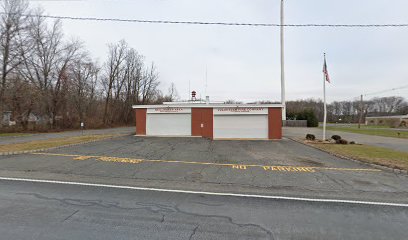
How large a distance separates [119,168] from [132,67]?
4823 cm

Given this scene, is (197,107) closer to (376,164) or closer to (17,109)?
(376,164)

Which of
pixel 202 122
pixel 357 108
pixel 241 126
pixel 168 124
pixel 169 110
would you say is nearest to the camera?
pixel 241 126

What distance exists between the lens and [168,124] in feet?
76.8

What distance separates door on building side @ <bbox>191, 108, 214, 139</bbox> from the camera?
890 inches

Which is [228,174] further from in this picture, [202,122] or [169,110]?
[169,110]

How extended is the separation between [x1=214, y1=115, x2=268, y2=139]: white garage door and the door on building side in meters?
0.56

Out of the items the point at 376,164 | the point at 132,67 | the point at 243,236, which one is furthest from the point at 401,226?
the point at 132,67

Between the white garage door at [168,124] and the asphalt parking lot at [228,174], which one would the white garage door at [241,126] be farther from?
the asphalt parking lot at [228,174]

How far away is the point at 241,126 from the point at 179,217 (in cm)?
1837

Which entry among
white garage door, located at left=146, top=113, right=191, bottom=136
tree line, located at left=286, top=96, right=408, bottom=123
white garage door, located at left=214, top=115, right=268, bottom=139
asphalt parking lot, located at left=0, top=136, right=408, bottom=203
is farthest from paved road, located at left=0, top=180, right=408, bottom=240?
tree line, located at left=286, top=96, right=408, bottom=123

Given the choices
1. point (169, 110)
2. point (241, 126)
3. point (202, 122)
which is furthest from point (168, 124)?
point (241, 126)

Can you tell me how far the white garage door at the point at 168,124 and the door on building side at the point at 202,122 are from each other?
505 mm

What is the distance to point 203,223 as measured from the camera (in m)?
4.08

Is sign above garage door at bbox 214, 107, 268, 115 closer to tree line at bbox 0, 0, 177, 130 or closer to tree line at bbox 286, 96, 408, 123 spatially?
tree line at bbox 0, 0, 177, 130
